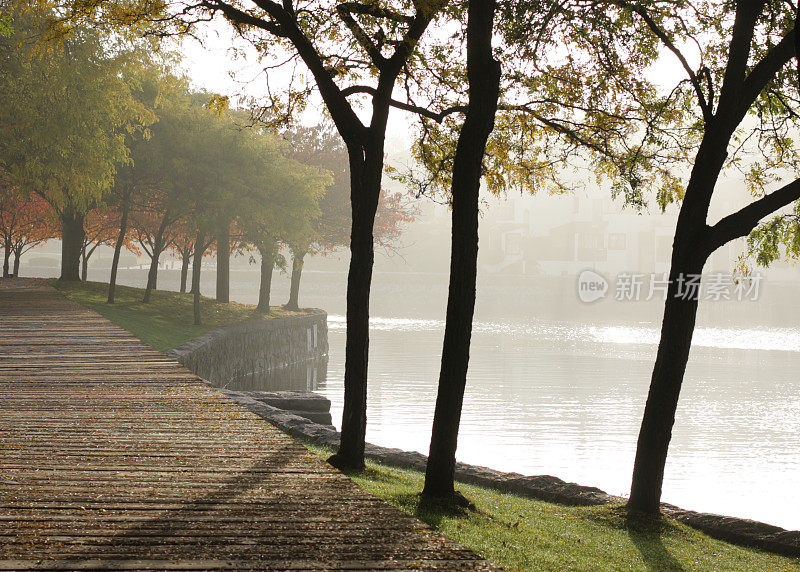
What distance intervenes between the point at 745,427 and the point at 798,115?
42.7 ft

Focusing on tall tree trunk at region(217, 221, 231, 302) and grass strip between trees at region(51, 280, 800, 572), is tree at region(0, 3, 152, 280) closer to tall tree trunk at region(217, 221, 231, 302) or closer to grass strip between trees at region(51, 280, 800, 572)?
tall tree trunk at region(217, 221, 231, 302)

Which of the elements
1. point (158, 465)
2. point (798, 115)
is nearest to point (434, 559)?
point (158, 465)

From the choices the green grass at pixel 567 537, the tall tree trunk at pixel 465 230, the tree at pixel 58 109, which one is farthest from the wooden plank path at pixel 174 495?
the tree at pixel 58 109

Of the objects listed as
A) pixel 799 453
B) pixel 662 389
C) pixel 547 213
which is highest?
pixel 547 213

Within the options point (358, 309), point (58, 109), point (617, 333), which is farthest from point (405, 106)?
point (617, 333)

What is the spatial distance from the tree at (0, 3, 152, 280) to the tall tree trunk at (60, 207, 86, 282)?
795 cm

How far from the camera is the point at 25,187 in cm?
2178

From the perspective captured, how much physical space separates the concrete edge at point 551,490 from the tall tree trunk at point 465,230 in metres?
2.62

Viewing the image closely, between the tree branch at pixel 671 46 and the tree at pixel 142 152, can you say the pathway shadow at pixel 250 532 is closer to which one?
the tree branch at pixel 671 46

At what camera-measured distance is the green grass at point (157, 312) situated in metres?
22.3

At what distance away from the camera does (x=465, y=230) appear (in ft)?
24.4

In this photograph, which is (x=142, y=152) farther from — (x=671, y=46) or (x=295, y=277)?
(x=671, y=46)

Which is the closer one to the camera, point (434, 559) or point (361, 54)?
point (434, 559)

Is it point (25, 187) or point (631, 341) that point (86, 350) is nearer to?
point (25, 187)
